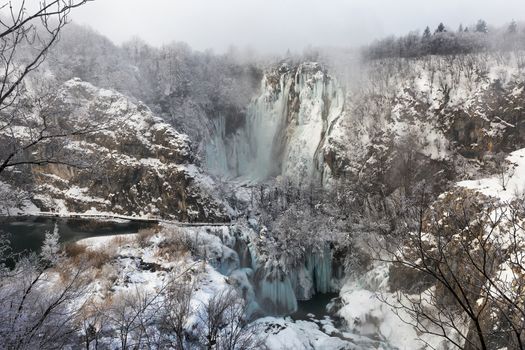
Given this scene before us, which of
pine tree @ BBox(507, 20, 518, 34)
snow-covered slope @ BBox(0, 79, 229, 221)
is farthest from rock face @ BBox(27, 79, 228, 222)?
pine tree @ BBox(507, 20, 518, 34)

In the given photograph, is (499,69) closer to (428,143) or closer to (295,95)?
(428,143)

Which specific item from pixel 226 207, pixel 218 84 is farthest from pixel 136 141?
pixel 218 84

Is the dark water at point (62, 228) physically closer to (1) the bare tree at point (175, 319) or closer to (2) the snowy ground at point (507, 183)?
(1) the bare tree at point (175, 319)

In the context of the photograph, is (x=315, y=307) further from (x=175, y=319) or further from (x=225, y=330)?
(x=175, y=319)

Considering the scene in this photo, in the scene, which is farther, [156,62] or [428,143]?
[156,62]

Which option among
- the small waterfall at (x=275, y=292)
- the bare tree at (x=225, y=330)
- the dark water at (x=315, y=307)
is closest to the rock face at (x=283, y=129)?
the dark water at (x=315, y=307)

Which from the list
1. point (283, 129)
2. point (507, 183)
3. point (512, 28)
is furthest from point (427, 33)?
point (507, 183)
